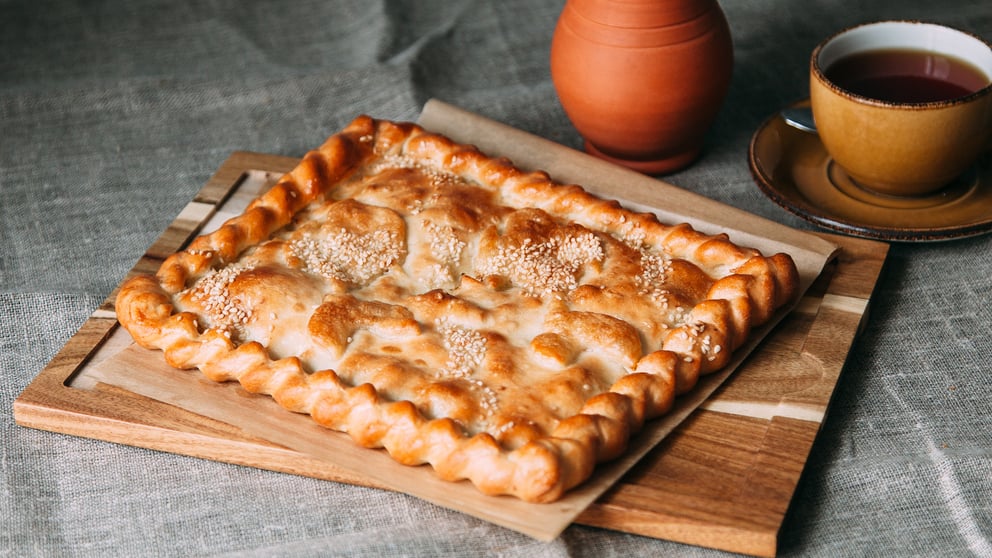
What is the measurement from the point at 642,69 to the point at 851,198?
1.98 ft

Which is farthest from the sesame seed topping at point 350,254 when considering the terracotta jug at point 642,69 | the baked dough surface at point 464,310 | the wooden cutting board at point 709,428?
the terracotta jug at point 642,69

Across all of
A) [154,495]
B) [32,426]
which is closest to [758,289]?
[154,495]

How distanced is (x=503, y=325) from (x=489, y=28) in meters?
2.00

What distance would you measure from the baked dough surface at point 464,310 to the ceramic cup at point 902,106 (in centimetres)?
46

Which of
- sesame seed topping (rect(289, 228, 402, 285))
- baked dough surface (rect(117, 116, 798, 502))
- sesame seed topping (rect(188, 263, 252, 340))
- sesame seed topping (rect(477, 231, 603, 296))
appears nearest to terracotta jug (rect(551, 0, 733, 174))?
baked dough surface (rect(117, 116, 798, 502))

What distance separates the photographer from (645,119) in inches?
105

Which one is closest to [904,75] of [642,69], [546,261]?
[642,69]

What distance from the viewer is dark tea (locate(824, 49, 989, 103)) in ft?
8.21

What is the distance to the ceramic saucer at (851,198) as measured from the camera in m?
2.39

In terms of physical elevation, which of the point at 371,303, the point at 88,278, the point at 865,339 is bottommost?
the point at 865,339

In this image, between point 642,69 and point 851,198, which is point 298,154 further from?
point 851,198

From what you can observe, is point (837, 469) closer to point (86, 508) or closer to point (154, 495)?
point (154, 495)

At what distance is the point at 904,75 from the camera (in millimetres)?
2562

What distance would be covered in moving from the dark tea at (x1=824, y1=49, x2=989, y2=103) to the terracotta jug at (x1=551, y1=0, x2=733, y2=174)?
31 cm
